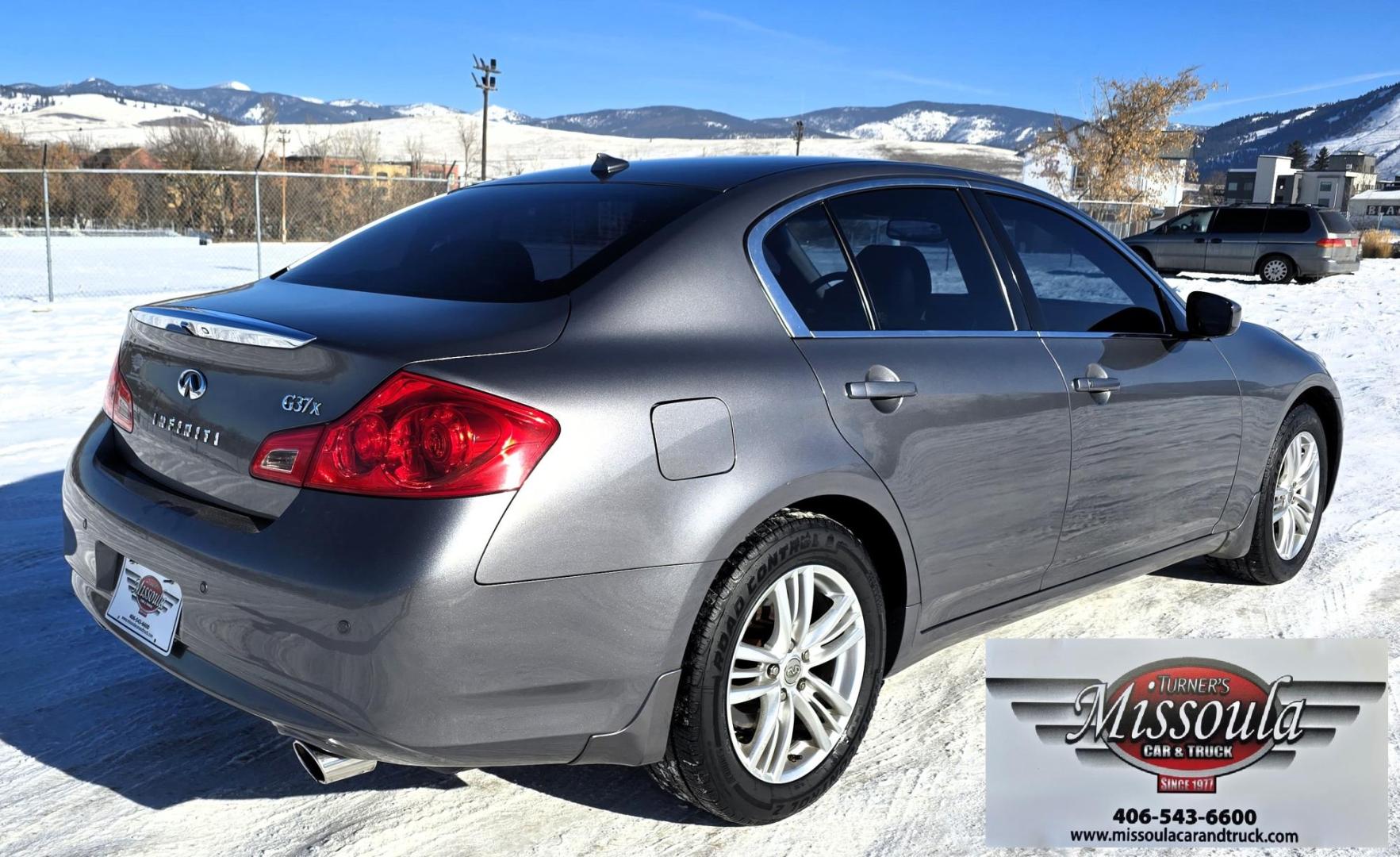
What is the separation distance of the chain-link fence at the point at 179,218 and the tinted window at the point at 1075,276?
1753 centimetres

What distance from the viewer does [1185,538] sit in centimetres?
398

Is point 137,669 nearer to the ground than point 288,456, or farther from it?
nearer to the ground

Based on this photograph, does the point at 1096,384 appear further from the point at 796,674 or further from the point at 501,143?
the point at 501,143

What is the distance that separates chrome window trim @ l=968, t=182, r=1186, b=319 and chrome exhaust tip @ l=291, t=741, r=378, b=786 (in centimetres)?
234

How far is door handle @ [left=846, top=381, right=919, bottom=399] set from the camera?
9.04 feet

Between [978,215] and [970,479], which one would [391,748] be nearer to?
[970,479]

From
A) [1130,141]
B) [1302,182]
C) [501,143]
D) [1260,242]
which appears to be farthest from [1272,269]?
[501,143]

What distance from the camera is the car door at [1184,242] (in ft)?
73.6

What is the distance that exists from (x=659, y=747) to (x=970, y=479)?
1.11 meters

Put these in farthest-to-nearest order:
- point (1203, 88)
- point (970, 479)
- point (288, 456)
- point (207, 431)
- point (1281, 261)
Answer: point (1203, 88), point (1281, 261), point (970, 479), point (207, 431), point (288, 456)

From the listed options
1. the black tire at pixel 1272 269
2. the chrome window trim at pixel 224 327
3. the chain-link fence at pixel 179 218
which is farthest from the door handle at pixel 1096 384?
the black tire at pixel 1272 269

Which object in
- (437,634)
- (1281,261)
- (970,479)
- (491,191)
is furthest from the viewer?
(1281,261)

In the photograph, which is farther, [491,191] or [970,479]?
[491,191]

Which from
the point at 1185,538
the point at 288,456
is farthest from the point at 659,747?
the point at 1185,538
